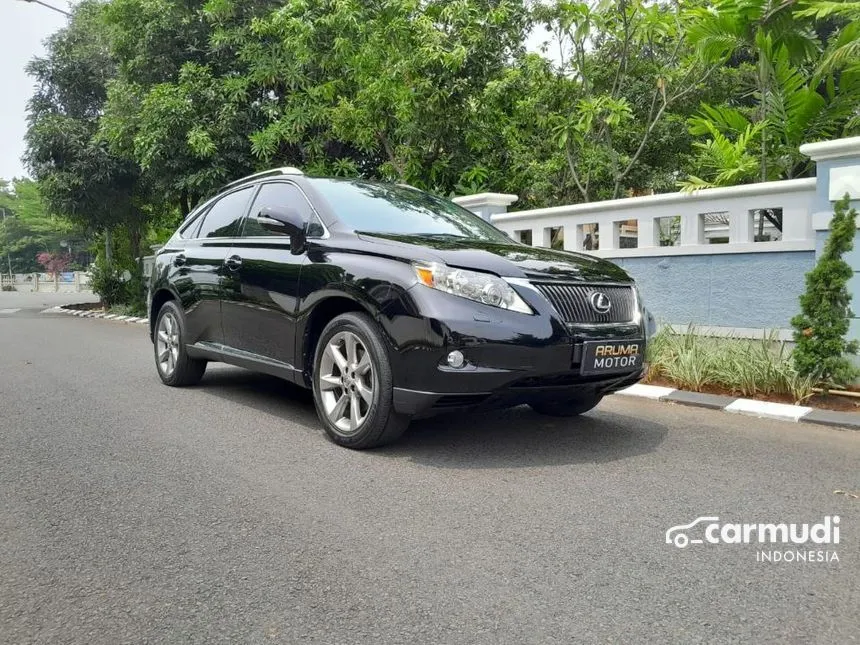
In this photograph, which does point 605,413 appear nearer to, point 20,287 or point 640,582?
point 640,582

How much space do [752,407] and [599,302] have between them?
6.73ft

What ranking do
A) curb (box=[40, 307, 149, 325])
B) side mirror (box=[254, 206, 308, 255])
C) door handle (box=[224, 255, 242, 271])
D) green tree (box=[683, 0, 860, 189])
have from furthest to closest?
curb (box=[40, 307, 149, 325])
green tree (box=[683, 0, 860, 189])
door handle (box=[224, 255, 242, 271])
side mirror (box=[254, 206, 308, 255])

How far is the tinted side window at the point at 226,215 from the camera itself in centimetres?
616

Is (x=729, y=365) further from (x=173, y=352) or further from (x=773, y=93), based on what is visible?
(x=173, y=352)

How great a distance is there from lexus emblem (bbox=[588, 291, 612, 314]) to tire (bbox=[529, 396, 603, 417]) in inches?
35.8

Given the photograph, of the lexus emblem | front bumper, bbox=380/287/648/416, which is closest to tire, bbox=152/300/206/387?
front bumper, bbox=380/287/648/416

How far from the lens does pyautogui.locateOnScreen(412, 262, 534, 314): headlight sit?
13.7ft

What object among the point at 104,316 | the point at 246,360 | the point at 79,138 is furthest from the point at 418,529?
the point at 79,138

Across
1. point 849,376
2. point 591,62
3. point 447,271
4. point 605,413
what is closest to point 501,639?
point 447,271

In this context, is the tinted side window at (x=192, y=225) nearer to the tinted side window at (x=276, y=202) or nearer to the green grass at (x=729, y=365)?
the tinted side window at (x=276, y=202)

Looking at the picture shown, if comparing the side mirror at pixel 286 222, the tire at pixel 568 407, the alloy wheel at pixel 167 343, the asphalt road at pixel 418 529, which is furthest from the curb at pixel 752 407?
the alloy wheel at pixel 167 343

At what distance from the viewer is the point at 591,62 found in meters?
11.6

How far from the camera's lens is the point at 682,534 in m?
3.23

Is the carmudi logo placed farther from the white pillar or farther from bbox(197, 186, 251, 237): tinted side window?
the white pillar
